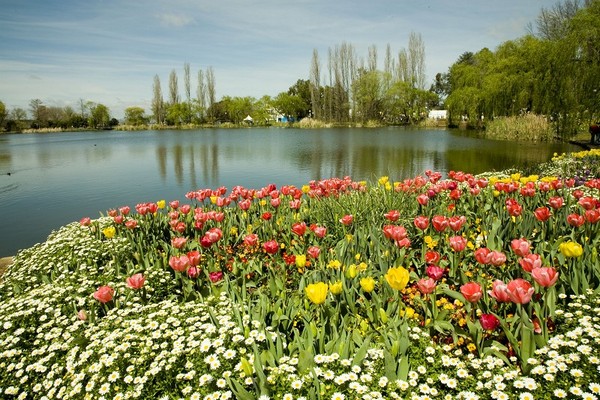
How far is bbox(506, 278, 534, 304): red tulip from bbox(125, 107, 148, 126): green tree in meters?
99.4

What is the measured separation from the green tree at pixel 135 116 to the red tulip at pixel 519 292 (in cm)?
9939

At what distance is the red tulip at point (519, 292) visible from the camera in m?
2.24

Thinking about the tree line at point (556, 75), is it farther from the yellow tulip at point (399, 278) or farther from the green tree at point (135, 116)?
the green tree at point (135, 116)

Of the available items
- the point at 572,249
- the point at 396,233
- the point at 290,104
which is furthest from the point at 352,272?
the point at 290,104

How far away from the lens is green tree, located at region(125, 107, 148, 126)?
3639 inches

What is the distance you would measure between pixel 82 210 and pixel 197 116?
2974 inches

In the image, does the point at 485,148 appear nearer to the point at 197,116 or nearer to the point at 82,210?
the point at 82,210

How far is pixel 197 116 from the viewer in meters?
83.4

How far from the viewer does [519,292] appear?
2.25m

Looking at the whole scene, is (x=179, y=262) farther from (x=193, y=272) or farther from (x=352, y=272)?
(x=352, y=272)

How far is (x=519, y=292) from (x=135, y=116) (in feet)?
335

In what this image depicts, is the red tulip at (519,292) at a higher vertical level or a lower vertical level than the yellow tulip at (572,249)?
lower

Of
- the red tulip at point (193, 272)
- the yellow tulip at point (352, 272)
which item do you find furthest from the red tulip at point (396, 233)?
the red tulip at point (193, 272)

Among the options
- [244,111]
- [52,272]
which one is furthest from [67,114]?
[52,272]
